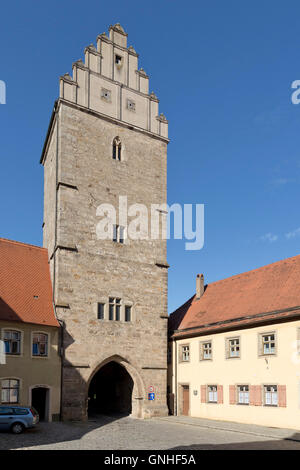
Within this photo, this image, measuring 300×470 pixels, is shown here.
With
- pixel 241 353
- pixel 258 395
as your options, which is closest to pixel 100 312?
pixel 241 353

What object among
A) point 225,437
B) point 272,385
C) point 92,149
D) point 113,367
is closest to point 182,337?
point 113,367

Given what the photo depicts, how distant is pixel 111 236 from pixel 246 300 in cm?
905

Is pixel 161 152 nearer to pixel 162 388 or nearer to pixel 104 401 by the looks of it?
pixel 162 388

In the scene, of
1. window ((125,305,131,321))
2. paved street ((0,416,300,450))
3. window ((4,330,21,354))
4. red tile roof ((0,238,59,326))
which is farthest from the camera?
window ((125,305,131,321))

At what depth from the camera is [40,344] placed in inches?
1001

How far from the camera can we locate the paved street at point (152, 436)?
1744 centimetres

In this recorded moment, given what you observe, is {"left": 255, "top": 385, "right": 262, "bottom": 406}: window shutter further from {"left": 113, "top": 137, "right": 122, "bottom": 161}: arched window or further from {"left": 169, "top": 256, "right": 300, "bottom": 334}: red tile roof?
{"left": 113, "top": 137, "right": 122, "bottom": 161}: arched window

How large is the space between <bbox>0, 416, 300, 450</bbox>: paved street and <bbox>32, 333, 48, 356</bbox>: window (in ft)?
11.9

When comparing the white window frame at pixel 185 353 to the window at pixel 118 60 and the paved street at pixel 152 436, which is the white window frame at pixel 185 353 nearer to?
the paved street at pixel 152 436

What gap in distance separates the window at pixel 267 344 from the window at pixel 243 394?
2.28 metres

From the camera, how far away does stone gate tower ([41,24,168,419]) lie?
1077 inches

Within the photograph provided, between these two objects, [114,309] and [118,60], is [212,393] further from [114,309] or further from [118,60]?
[118,60]

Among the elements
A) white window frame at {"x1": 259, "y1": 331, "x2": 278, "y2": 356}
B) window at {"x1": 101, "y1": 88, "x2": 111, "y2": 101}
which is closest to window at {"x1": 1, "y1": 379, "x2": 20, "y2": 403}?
white window frame at {"x1": 259, "y1": 331, "x2": 278, "y2": 356}

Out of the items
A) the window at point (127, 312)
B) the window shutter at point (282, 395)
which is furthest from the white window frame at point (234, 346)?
the window at point (127, 312)
